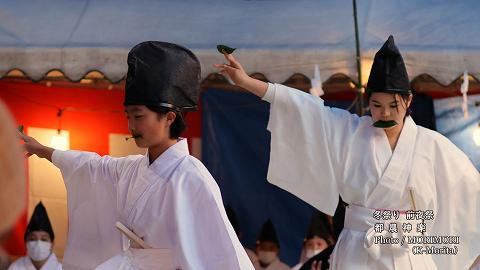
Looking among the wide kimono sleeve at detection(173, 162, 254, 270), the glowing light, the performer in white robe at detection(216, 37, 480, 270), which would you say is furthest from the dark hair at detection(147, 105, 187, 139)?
the glowing light

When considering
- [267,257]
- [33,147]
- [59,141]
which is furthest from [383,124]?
[59,141]

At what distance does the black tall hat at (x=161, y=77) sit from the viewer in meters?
3.93

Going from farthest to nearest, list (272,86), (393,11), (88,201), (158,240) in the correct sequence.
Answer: (393,11) → (272,86) → (88,201) → (158,240)

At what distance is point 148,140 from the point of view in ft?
13.0

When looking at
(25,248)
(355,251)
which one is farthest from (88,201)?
(25,248)

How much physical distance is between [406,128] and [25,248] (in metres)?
4.05

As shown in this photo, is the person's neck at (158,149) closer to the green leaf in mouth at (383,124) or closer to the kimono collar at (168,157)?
the kimono collar at (168,157)

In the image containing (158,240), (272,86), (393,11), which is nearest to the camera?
(158,240)

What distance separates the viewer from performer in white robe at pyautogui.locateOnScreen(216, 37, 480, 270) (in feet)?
15.5

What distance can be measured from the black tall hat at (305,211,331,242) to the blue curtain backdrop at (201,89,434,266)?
43cm

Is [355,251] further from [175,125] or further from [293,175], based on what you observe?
[175,125]

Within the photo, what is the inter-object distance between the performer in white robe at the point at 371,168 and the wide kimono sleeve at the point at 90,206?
0.93m

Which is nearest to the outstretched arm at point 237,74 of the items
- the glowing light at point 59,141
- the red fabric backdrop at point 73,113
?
the red fabric backdrop at point 73,113

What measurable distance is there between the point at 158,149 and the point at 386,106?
1.43 meters
